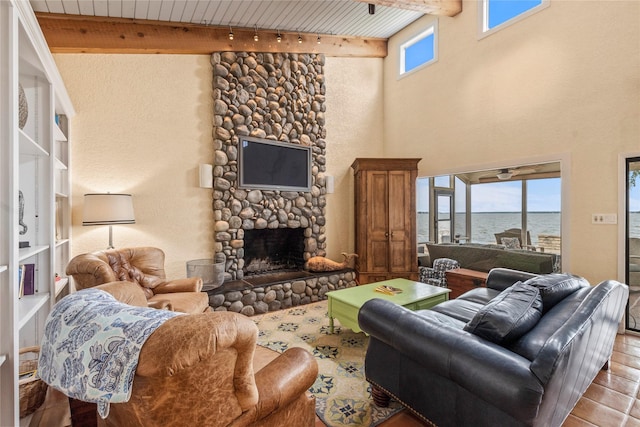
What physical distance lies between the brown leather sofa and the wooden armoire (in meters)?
3.79

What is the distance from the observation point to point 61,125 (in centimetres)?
340

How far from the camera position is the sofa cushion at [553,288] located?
1.91 metres

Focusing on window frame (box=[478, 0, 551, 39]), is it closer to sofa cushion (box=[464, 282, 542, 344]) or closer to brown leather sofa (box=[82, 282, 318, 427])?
sofa cushion (box=[464, 282, 542, 344])

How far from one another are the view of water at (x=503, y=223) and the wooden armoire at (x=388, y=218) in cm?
55

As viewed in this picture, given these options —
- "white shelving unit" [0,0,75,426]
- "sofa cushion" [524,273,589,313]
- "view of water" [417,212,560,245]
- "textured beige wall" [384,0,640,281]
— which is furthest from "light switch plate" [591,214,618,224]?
"white shelving unit" [0,0,75,426]

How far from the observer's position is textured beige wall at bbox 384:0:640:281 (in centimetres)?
317

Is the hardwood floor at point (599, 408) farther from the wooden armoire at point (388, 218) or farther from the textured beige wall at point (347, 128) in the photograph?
the textured beige wall at point (347, 128)

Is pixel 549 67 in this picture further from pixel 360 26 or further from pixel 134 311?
pixel 134 311

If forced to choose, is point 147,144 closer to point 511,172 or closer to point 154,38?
point 154,38

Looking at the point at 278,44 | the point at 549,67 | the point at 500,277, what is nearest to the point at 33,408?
the point at 500,277

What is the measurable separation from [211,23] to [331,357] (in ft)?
14.2

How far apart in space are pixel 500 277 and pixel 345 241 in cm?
272

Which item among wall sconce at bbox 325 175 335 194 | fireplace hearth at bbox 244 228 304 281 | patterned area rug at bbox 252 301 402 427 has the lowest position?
patterned area rug at bbox 252 301 402 427

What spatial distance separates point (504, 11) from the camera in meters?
4.10
